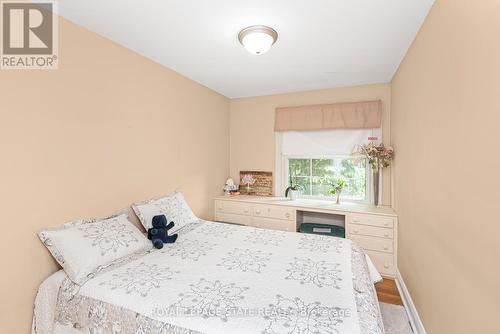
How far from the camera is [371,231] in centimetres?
277

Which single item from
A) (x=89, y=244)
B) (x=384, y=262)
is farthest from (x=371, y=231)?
(x=89, y=244)

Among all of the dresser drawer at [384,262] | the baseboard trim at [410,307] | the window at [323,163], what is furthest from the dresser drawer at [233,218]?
the baseboard trim at [410,307]

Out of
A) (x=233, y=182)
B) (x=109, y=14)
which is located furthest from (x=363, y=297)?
(x=233, y=182)

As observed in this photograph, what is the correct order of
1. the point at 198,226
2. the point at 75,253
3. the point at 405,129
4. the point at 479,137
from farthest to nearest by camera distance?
1. the point at 198,226
2. the point at 405,129
3. the point at 75,253
4. the point at 479,137

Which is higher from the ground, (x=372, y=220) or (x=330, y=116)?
(x=330, y=116)

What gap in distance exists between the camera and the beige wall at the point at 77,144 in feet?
4.86

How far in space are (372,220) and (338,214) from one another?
42 cm

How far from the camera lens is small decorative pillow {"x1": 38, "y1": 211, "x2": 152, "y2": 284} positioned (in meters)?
1.51

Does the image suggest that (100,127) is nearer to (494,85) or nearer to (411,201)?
(494,85)

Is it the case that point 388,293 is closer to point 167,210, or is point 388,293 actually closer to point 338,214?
point 338,214

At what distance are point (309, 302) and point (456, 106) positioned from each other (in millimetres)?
1368

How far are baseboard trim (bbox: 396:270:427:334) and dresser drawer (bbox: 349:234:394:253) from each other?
0.27 m

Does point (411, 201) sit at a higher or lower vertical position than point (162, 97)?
lower

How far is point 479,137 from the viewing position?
3.52ft
